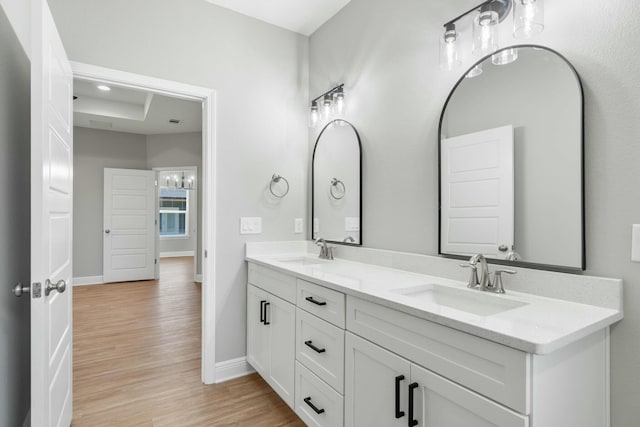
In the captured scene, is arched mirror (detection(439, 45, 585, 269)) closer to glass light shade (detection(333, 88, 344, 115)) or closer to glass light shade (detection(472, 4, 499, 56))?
glass light shade (detection(472, 4, 499, 56))

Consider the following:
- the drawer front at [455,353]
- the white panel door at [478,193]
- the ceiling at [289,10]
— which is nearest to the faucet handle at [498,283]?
the white panel door at [478,193]

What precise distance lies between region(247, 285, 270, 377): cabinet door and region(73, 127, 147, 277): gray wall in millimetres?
4547

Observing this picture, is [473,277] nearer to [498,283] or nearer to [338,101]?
[498,283]

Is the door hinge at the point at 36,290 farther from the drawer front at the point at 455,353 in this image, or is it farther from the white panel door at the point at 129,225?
the white panel door at the point at 129,225

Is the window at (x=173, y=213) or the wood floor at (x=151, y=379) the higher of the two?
the window at (x=173, y=213)

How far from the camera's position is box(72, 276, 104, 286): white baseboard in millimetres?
5561

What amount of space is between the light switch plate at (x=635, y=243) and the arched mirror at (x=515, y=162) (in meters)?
0.14

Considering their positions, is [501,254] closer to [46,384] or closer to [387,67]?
[387,67]

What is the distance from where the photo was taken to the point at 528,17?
4.38 ft

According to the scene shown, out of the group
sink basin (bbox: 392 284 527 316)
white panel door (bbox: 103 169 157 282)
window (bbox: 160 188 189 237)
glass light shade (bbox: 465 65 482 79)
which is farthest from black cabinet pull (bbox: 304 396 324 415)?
window (bbox: 160 188 189 237)

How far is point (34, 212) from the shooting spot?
4.16ft

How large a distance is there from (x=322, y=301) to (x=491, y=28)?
1.44 m

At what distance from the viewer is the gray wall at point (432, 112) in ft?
3.73

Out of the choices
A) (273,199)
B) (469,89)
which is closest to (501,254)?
(469,89)
